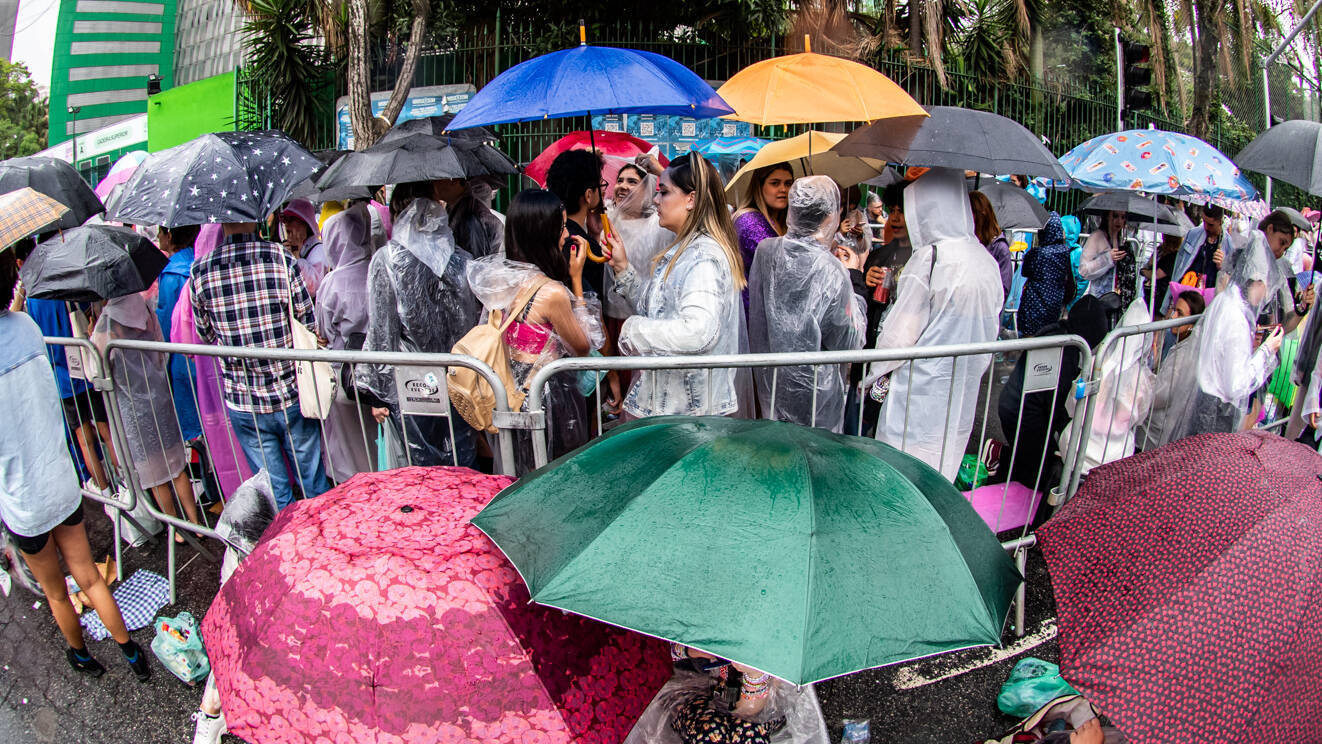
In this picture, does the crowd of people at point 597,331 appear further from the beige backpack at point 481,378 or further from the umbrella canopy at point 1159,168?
the umbrella canopy at point 1159,168

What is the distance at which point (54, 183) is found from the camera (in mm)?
5270

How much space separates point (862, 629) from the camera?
5.21 feet

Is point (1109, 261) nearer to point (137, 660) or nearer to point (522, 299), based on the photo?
point (522, 299)

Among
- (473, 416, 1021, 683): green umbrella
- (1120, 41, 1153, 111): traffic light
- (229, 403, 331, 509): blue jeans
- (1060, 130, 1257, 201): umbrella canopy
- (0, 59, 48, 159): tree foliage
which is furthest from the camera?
(0, 59, 48, 159): tree foliage

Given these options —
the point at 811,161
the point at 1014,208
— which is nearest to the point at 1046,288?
the point at 1014,208

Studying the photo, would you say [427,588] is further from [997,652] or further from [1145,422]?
[1145,422]

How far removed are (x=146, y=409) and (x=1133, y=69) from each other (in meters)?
10.6

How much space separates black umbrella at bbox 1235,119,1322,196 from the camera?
477cm

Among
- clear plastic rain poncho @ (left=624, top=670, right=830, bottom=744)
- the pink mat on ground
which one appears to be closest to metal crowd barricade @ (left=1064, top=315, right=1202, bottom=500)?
the pink mat on ground

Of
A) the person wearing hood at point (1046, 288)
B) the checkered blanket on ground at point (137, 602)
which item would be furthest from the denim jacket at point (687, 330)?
the person wearing hood at point (1046, 288)

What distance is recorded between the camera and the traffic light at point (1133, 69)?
9.56 metres

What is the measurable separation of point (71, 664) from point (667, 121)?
8.42 metres

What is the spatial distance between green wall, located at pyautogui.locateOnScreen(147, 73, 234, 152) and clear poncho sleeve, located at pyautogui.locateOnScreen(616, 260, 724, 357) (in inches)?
533

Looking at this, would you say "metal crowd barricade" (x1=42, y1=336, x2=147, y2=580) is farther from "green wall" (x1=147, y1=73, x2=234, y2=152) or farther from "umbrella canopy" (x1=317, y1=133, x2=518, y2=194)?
"green wall" (x1=147, y1=73, x2=234, y2=152)
